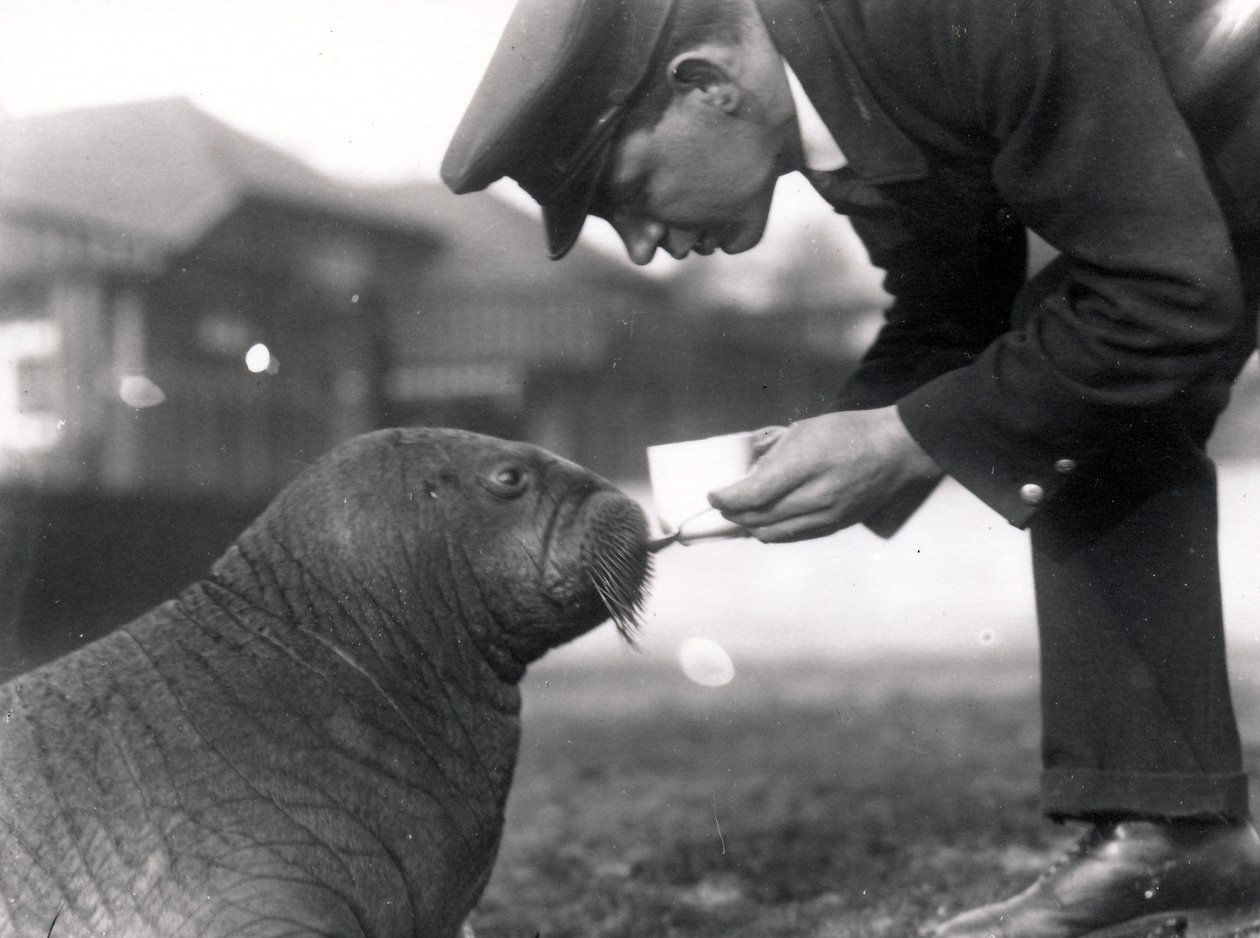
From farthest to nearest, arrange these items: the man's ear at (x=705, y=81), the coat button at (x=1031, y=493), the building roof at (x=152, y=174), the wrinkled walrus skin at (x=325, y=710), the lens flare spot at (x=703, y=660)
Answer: the lens flare spot at (x=703, y=660) → the building roof at (x=152, y=174) → the man's ear at (x=705, y=81) → the coat button at (x=1031, y=493) → the wrinkled walrus skin at (x=325, y=710)

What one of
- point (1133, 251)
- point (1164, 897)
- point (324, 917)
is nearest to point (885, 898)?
point (1164, 897)

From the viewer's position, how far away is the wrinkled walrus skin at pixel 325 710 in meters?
2.33

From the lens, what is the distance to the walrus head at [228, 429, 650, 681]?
266 cm

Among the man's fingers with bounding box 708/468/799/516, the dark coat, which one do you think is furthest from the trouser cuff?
the man's fingers with bounding box 708/468/799/516

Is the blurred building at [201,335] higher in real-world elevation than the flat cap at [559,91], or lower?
lower

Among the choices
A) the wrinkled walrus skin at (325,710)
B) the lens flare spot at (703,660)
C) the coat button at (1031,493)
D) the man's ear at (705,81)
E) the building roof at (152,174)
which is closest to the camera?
the wrinkled walrus skin at (325,710)

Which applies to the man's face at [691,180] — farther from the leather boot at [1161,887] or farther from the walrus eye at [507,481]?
the leather boot at [1161,887]

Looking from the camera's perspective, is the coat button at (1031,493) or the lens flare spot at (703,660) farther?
the lens flare spot at (703,660)

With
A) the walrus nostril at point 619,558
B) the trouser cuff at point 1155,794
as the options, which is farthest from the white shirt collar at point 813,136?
the trouser cuff at point 1155,794

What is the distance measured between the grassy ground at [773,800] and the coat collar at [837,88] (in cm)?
139

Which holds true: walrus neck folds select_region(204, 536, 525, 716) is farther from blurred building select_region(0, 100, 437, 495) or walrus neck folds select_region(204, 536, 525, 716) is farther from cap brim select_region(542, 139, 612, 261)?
cap brim select_region(542, 139, 612, 261)

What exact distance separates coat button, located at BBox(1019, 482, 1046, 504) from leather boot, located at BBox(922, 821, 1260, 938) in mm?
813

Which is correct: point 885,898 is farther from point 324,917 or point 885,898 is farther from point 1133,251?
point 1133,251

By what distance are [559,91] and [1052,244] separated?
1086 mm
